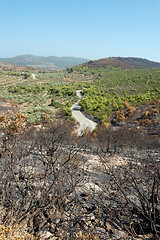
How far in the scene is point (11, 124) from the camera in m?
5.37

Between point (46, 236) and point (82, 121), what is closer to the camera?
point (46, 236)

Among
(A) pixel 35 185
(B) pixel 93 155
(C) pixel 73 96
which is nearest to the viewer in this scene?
(A) pixel 35 185

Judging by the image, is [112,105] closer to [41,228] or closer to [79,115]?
[79,115]

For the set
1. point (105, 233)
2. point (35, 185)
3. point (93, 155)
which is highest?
point (105, 233)

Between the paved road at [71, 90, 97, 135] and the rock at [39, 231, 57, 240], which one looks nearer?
the rock at [39, 231, 57, 240]

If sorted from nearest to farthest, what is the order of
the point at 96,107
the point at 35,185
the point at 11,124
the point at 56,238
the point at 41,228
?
the point at 56,238, the point at 41,228, the point at 11,124, the point at 35,185, the point at 96,107

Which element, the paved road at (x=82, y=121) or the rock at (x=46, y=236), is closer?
the rock at (x=46, y=236)

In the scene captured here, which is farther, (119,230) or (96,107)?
(96,107)

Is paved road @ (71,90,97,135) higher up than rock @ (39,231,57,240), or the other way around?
rock @ (39,231,57,240)

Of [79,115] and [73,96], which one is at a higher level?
[73,96]

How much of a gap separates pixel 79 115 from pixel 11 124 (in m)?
25.4

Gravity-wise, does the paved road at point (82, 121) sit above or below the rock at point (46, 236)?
below

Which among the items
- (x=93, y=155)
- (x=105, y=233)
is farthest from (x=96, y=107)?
(x=105, y=233)

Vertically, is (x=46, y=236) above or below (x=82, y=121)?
above
